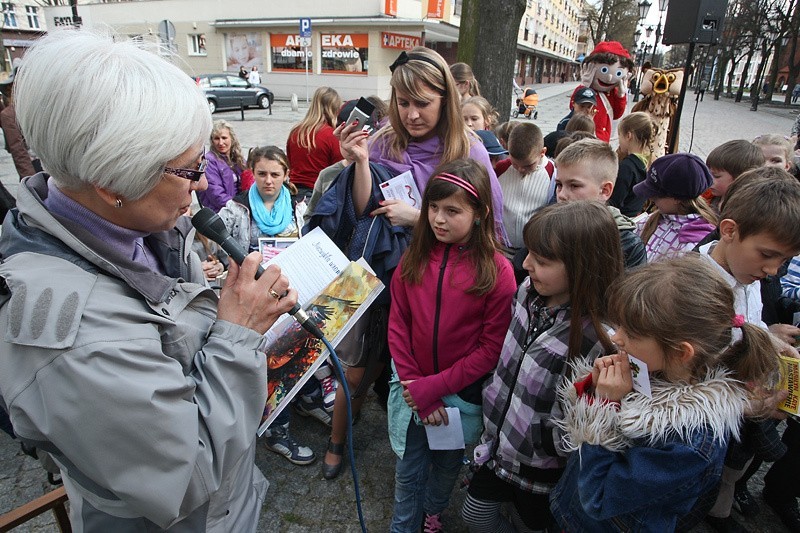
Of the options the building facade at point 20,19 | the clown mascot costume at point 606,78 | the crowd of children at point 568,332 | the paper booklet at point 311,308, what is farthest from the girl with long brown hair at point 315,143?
the building facade at point 20,19

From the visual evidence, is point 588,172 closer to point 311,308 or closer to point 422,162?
point 422,162

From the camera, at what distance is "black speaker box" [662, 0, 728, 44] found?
5.52m

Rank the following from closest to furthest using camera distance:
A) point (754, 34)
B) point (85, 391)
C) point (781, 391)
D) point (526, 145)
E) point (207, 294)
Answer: point (85, 391) → point (207, 294) → point (781, 391) → point (526, 145) → point (754, 34)

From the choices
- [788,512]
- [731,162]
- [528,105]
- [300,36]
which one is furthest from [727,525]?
[300,36]

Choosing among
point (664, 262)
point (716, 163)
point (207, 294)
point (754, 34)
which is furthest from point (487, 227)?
point (754, 34)

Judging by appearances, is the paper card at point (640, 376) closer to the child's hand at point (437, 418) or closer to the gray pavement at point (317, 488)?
the child's hand at point (437, 418)

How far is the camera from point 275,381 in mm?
1459

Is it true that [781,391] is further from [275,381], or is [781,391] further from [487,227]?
[275,381]

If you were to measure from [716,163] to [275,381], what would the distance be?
10.3 ft

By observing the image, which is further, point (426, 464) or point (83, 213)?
point (426, 464)

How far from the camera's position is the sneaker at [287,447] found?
266 centimetres

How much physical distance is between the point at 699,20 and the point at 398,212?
18.8 ft

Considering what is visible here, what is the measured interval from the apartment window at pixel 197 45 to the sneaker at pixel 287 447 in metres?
32.0

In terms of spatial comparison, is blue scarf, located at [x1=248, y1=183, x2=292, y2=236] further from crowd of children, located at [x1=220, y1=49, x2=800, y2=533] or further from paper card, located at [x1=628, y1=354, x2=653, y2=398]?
paper card, located at [x1=628, y1=354, x2=653, y2=398]
